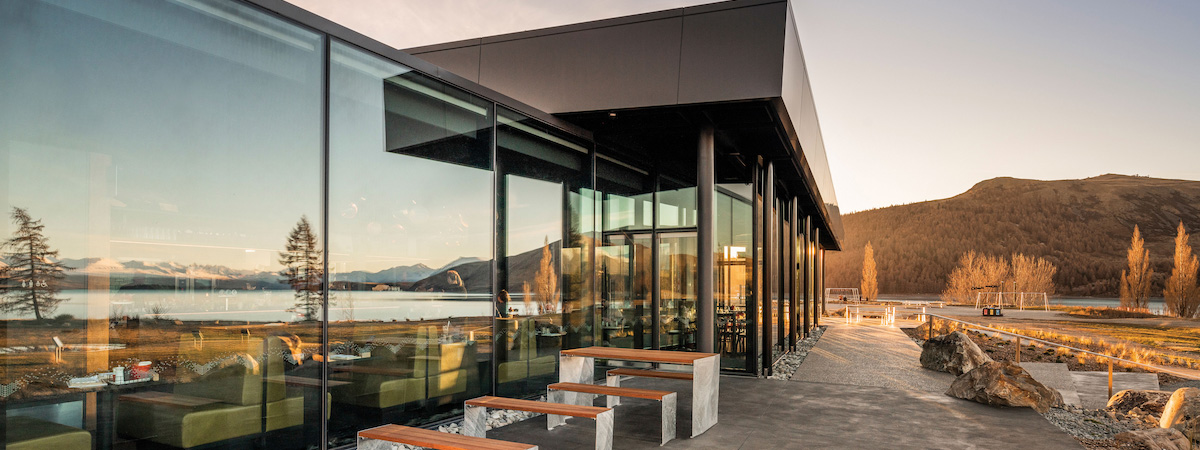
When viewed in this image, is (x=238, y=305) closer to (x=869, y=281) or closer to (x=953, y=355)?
(x=953, y=355)

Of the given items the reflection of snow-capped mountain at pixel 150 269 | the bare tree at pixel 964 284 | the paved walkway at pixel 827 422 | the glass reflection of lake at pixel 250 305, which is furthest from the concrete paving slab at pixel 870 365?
the bare tree at pixel 964 284

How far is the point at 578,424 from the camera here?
20.3 ft

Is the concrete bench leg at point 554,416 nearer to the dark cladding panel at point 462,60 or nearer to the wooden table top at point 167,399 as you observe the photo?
the wooden table top at point 167,399

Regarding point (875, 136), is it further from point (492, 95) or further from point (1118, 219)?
point (1118, 219)

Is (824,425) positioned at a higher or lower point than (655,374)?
lower

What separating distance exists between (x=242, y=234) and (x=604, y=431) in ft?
9.12

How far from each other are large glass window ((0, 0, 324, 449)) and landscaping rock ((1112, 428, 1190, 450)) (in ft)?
22.4

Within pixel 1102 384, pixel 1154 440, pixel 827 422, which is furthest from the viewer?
pixel 1102 384

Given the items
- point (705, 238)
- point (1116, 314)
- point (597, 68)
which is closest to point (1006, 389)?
point (705, 238)

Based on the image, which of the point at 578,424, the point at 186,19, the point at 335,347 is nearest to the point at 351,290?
the point at 335,347

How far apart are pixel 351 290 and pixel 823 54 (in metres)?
17.4

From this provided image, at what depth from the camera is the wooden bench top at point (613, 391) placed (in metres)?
5.50

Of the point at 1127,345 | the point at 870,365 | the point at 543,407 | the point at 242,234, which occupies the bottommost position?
the point at 1127,345

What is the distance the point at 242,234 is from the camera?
4.09m
